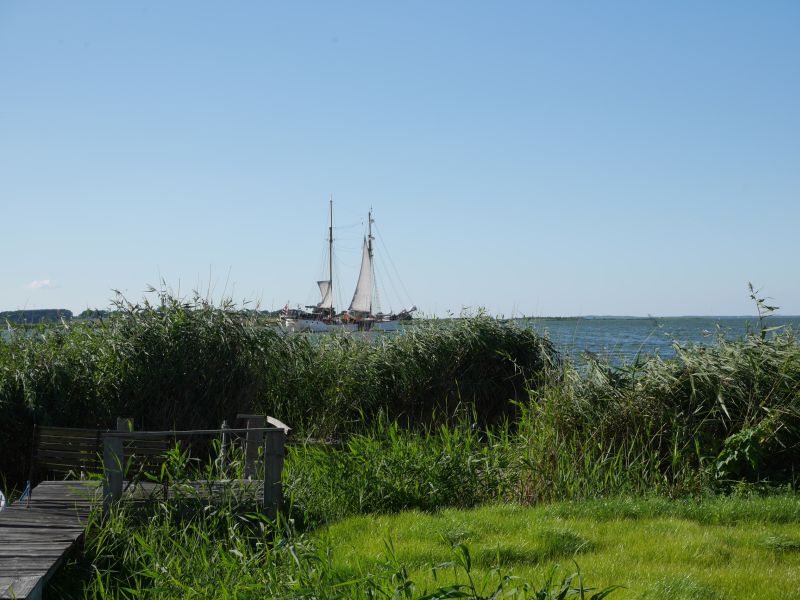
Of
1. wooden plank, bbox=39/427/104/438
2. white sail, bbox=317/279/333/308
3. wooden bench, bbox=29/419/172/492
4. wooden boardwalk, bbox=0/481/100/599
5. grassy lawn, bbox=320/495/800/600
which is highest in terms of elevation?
white sail, bbox=317/279/333/308

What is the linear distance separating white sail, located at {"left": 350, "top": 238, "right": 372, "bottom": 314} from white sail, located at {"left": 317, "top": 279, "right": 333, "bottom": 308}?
4684 millimetres

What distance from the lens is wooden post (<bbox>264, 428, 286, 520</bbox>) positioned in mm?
7289

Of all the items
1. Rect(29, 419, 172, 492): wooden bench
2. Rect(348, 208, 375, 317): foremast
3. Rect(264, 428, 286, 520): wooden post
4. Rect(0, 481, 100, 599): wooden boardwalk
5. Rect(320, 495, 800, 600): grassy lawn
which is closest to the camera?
Rect(320, 495, 800, 600): grassy lawn

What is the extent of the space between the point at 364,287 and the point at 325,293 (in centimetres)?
765

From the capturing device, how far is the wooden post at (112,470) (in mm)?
7062

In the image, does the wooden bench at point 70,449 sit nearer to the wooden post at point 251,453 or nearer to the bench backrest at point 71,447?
the bench backrest at point 71,447

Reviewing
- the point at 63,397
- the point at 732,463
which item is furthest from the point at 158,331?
the point at 732,463

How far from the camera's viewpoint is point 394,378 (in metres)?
13.5

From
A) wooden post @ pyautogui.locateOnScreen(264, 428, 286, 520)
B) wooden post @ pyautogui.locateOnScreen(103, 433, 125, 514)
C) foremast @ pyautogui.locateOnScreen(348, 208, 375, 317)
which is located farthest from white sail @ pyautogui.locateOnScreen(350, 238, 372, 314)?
wooden post @ pyautogui.locateOnScreen(103, 433, 125, 514)

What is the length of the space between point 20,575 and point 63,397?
5039 mm

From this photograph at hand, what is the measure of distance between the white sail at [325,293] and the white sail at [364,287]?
468 centimetres

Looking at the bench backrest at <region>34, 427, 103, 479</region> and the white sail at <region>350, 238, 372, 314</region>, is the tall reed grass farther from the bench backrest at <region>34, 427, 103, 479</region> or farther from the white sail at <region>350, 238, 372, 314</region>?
the white sail at <region>350, 238, 372, 314</region>

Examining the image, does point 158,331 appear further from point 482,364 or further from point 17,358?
point 482,364

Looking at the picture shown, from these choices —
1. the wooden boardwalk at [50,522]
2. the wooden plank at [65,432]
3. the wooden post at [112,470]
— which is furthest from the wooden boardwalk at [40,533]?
the wooden plank at [65,432]
